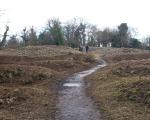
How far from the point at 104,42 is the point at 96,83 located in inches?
2763

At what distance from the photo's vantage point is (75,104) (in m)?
17.0

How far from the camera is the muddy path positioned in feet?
47.7

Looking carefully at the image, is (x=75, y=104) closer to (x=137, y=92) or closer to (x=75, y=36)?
(x=137, y=92)

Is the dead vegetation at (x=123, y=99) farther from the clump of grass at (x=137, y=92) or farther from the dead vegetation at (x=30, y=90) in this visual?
the dead vegetation at (x=30, y=90)

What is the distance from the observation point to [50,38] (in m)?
78.4

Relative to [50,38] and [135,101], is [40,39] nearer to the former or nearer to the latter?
[50,38]

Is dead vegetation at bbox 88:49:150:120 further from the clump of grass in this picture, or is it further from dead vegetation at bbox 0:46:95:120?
dead vegetation at bbox 0:46:95:120

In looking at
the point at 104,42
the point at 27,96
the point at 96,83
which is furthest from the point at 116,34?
the point at 27,96

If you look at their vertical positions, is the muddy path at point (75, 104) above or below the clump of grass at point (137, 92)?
below

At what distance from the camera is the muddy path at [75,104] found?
14.5m

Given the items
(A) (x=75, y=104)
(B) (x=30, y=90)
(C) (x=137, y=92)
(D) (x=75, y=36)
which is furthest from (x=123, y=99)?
(D) (x=75, y=36)

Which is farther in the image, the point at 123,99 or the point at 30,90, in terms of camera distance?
the point at 30,90

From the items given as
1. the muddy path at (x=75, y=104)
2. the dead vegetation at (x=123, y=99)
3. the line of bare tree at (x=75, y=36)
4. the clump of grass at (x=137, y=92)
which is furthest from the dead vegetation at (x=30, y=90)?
the line of bare tree at (x=75, y=36)

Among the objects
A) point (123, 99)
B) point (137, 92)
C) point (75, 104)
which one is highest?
point (137, 92)
